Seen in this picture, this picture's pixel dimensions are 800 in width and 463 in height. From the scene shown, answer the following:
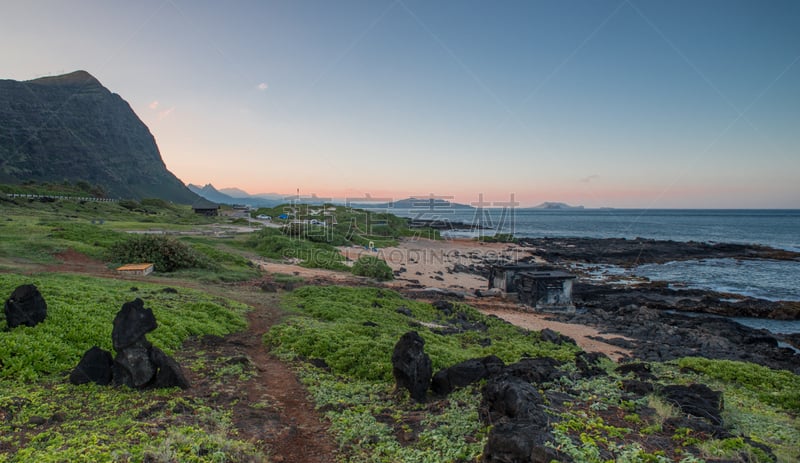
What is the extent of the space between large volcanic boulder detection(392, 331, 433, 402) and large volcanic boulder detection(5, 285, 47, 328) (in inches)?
291

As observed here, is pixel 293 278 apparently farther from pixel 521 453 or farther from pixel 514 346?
pixel 521 453

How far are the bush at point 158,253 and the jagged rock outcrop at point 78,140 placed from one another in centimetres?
9730

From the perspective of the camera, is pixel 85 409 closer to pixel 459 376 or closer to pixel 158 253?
pixel 459 376

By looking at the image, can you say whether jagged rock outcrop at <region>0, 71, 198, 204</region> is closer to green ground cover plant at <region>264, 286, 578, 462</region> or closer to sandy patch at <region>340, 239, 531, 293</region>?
sandy patch at <region>340, 239, 531, 293</region>

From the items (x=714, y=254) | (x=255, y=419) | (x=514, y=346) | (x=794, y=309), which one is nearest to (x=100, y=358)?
(x=255, y=419)

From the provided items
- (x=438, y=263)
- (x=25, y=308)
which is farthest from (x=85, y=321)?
(x=438, y=263)

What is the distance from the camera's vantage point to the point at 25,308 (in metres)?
8.36

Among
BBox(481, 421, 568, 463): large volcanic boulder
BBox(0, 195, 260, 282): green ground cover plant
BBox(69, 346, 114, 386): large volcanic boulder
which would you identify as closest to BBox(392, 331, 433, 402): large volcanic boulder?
BBox(481, 421, 568, 463): large volcanic boulder

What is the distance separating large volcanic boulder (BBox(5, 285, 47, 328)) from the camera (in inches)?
322

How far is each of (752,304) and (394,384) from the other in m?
28.4

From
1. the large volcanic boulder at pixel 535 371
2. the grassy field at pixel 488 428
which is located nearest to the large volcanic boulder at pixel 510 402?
the grassy field at pixel 488 428

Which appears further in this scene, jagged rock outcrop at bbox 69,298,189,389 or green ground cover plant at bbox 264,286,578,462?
jagged rock outcrop at bbox 69,298,189,389

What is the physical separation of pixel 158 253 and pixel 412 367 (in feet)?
57.1

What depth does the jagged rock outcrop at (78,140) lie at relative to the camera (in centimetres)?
10888
